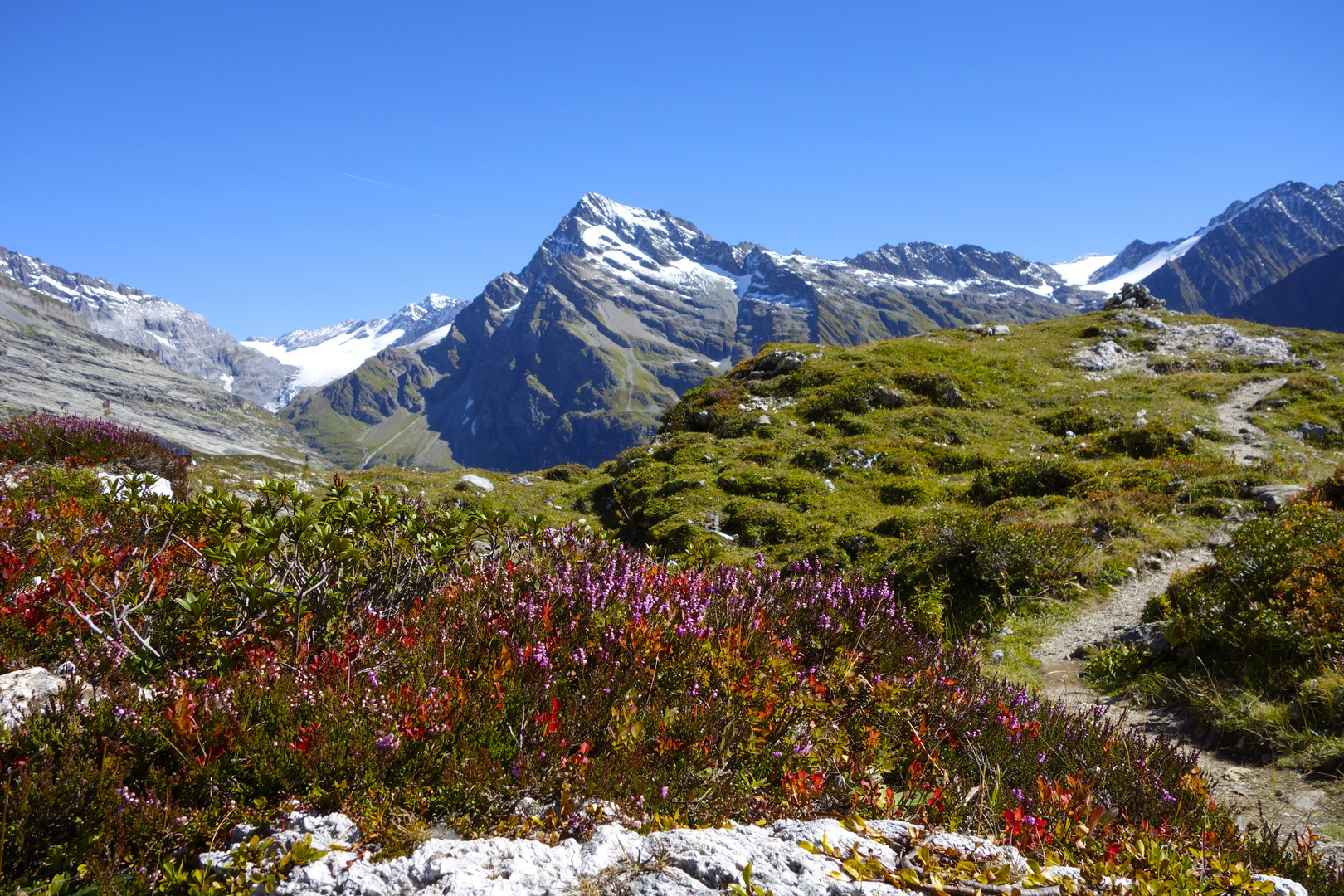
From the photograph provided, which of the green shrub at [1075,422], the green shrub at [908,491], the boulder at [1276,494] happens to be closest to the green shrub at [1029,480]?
the green shrub at [908,491]

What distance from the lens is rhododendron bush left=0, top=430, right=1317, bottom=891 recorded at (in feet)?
9.59

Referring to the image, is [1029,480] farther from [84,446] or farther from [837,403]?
[84,446]

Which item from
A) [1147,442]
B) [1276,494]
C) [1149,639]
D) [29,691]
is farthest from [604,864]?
[1147,442]

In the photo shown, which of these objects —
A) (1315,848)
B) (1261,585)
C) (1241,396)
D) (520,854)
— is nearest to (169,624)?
(520,854)

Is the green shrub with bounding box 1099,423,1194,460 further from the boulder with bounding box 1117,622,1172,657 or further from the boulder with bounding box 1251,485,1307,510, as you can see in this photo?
the boulder with bounding box 1117,622,1172,657

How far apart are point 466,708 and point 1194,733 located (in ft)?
22.9

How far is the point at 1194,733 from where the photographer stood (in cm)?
604

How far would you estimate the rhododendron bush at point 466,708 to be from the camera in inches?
115

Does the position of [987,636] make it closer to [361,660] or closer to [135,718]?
[361,660]

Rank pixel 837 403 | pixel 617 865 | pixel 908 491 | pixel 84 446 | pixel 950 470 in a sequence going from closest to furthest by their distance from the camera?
pixel 617 865 → pixel 84 446 → pixel 908 491 → pixel 950 470 → pixel 837 403

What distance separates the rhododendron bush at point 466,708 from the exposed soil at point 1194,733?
0.82 m

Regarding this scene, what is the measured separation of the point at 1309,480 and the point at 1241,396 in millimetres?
11446

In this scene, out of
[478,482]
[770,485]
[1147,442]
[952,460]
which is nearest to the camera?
[770,485]

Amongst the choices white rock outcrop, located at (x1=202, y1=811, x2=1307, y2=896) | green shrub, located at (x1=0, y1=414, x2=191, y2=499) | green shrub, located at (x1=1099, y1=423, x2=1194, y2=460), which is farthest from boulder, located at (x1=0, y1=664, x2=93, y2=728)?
green shrub, located at (x1=1099, y1=423, x2=1194, y2=460)
